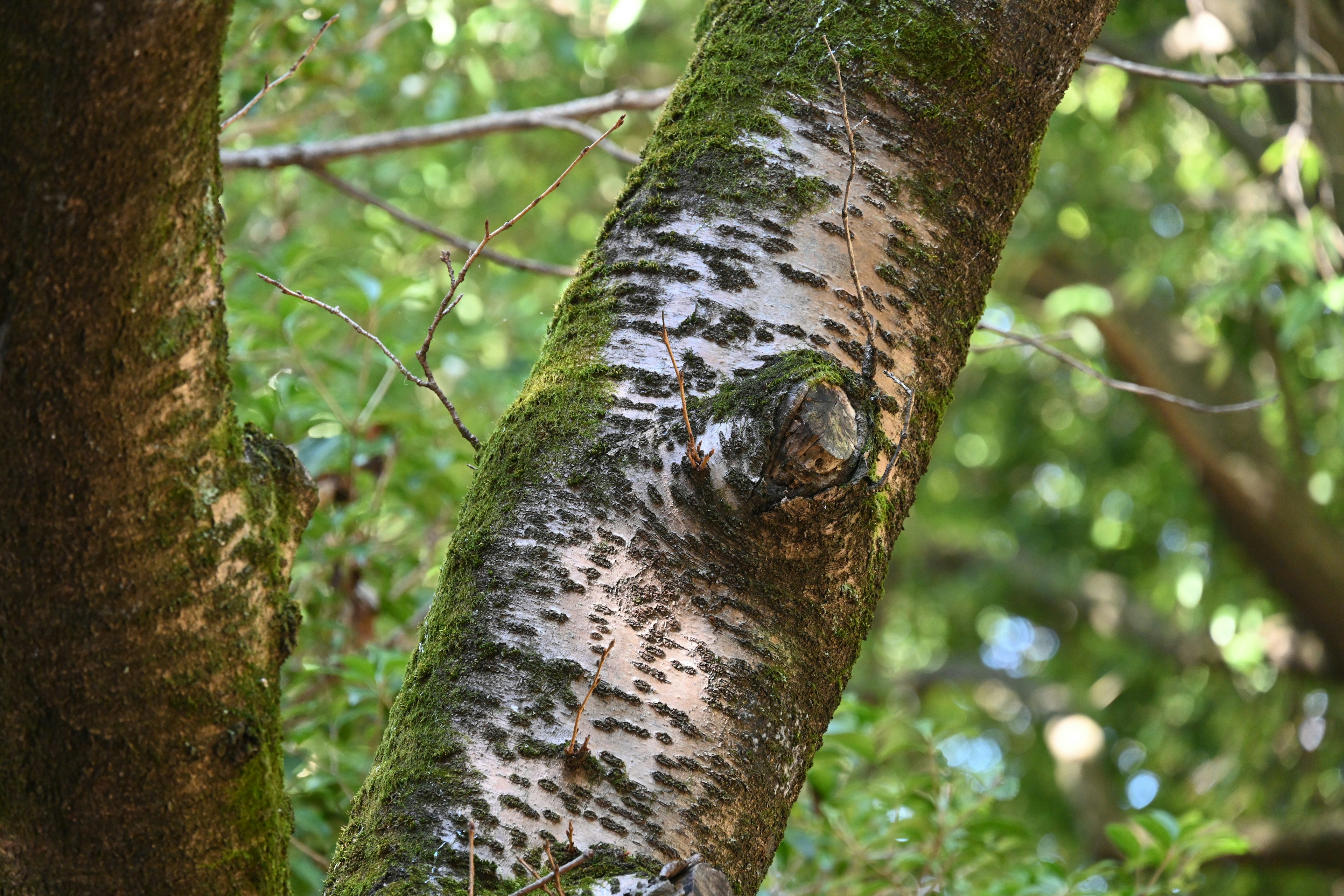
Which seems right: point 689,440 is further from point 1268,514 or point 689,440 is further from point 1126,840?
point 1268,514

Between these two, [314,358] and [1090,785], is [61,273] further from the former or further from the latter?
[1090,785]

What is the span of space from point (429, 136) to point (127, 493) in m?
1.63

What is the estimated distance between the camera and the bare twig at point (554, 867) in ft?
2.77

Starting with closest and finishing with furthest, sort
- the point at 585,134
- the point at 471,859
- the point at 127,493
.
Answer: the point at 127,493, the point at 471,859, the point at 585,134

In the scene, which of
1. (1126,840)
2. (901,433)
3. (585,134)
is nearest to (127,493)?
(901,433)

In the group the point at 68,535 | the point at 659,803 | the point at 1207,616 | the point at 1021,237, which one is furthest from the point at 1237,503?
the point at 68,535

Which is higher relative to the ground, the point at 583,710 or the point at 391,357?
the point at 391,357

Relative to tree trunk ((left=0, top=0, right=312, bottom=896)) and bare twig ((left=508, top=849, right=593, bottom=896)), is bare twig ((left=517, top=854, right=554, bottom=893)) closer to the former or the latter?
bare twig ((left=508, top=849, right=593, bottom=896))

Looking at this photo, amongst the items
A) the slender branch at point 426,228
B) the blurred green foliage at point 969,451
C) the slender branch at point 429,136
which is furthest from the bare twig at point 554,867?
the slender branch at point 429,136

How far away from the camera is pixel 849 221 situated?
1.13 metres

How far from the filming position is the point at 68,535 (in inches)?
29.6

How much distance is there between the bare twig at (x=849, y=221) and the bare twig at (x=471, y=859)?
2.03 feet

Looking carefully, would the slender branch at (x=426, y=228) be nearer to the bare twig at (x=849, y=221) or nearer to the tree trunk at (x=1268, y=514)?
the bare twig at (x=849, y=221)

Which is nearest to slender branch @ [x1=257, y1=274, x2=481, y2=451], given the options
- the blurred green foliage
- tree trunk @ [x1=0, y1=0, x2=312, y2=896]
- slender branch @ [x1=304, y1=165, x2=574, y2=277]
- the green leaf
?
tree trunk @ [x1=0, y1=0, x2=312, y2=896]
